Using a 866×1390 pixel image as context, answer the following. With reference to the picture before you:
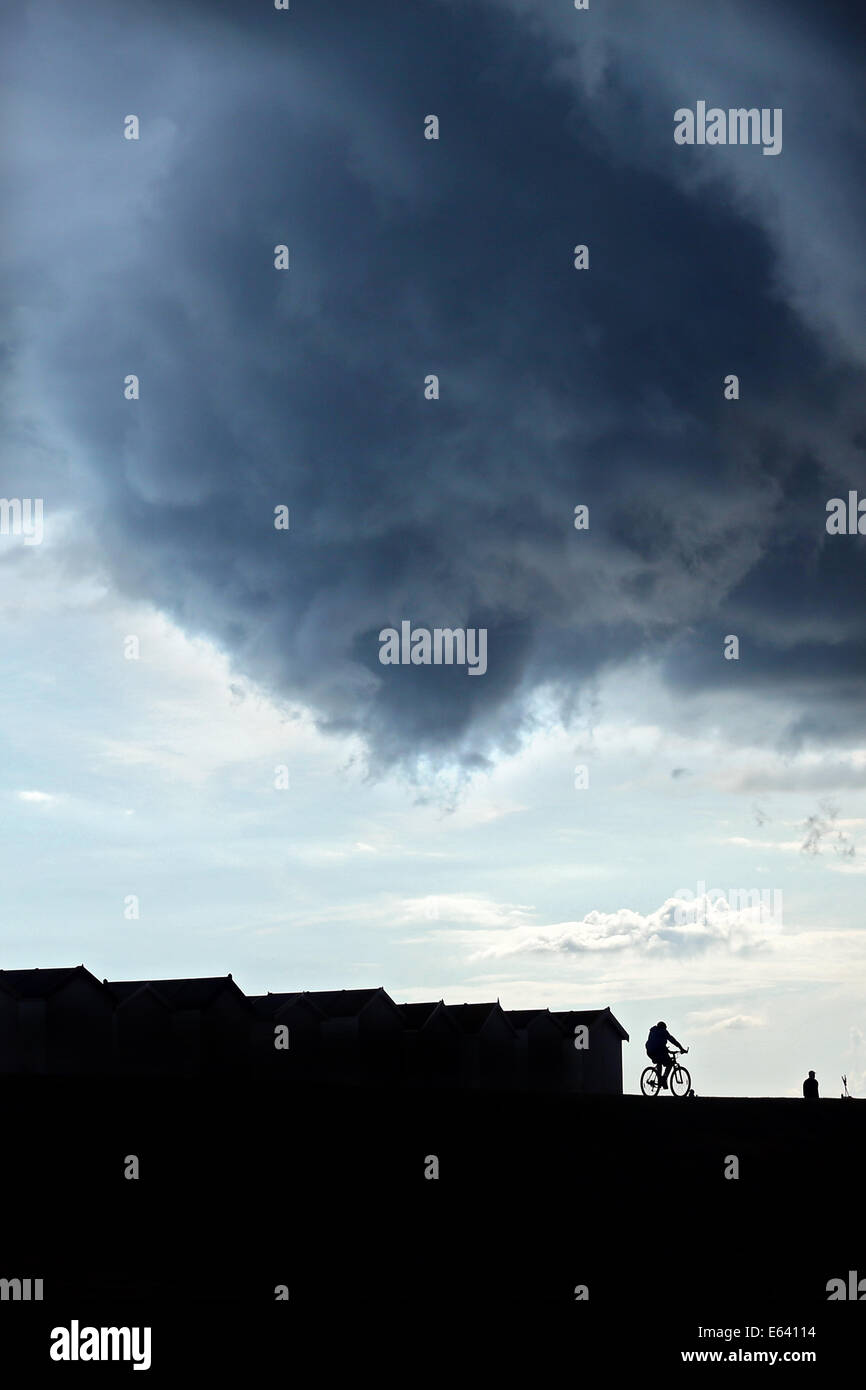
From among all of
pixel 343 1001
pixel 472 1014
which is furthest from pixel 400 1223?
pixel 472 1014

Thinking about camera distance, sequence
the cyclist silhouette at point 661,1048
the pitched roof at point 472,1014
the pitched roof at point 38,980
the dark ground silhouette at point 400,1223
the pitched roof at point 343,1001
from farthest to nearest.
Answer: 1. the pitched roof at point 472,1014
2. the pitched roof at point 343,1001
3. the pitched roof at point 38,980
4. the cyclist silhouette at point 661,1048
5. the dark ground silhouette at point 400,1223

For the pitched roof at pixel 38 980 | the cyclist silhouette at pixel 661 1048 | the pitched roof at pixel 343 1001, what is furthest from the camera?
the pitched roof at pixel 343 1001

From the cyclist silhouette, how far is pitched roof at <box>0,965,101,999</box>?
3608cm

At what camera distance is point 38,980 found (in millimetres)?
76125

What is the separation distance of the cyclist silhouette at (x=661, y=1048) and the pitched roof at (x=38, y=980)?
118 ft

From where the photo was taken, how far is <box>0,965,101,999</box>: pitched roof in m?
75.1

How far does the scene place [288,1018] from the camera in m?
88.3

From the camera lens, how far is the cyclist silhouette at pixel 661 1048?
1905 inches

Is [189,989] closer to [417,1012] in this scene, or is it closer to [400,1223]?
[417,1012]

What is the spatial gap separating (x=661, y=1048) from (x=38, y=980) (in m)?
37.6

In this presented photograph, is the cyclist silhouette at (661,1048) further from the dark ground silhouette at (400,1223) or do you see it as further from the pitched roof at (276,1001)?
the pitched roof at (276,1001)

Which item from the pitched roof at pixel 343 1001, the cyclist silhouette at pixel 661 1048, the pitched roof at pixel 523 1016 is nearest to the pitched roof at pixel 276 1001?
the pitched roof at pixel 343 1001
